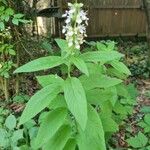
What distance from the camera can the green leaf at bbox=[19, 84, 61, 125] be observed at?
2355 mm

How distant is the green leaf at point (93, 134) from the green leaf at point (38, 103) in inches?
11.1

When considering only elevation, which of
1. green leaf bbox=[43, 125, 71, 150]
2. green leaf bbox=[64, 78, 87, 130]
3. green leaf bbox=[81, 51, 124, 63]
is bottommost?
green leaf bbox=[43, 125, 71, 150]

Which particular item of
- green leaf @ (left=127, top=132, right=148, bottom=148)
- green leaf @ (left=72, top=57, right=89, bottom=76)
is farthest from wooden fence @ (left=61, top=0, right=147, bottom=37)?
green leaf @ (left=72, top=57, right=89, bottom=76)

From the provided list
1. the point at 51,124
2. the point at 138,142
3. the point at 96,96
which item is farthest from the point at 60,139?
the point at 138,142

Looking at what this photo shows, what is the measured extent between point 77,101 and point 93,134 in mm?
361

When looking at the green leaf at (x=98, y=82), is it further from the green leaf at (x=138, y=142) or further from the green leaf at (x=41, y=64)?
the green leaf at (x=138, y=142)

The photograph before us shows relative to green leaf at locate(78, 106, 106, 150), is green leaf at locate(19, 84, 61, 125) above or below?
above

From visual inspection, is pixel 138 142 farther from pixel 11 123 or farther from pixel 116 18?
pixel 116 18

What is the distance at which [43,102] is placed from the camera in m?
2.37

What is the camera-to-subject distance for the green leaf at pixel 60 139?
266 cm

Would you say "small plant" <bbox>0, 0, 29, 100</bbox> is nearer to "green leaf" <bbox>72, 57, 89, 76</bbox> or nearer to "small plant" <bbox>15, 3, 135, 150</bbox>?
"small plant" <bbox>15, 3, 135, 150</bbox>

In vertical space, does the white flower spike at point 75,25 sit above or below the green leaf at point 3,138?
above

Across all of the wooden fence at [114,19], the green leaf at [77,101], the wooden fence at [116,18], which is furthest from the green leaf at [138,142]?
the wooden fence at [116,18]

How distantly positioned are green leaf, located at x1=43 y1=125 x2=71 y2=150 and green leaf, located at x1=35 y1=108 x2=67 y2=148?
0.44 feet
